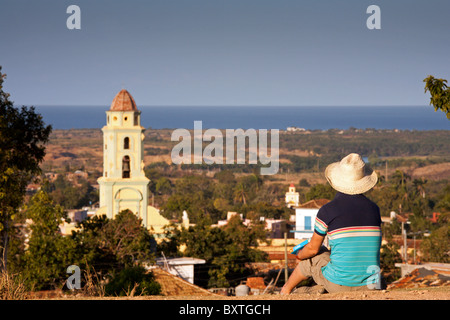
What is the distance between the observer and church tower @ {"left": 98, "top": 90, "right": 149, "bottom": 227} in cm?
3591

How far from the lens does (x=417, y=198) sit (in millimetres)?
69500

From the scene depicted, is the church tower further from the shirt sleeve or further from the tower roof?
the shirt sleeve

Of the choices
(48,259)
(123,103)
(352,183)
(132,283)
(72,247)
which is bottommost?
(48,259)

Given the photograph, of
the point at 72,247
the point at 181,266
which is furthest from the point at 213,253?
the point at 72,247

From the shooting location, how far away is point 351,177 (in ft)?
19.9

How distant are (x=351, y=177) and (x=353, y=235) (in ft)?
1.56

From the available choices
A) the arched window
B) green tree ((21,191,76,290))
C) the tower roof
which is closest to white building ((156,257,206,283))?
green tree ((21,191,76,290))

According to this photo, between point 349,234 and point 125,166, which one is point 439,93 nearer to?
point 349,234

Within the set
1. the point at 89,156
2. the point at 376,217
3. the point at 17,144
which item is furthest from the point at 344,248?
the point at 89,156

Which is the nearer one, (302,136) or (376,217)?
(376,217)

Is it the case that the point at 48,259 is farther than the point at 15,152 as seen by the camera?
Yes
